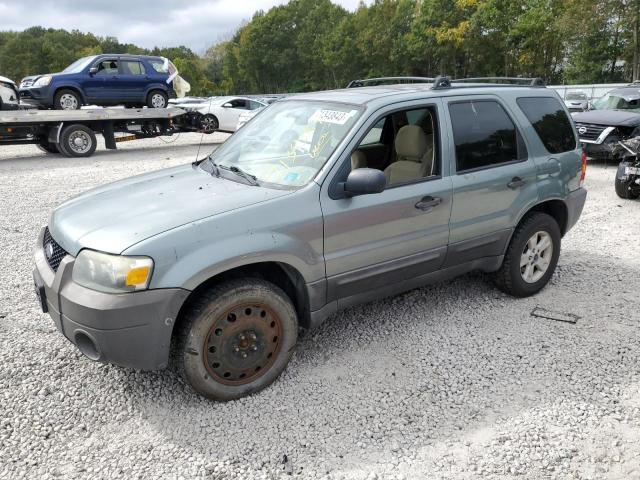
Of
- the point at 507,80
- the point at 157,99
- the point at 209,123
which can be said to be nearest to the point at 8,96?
the point at 157,99

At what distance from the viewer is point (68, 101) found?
15.3 m

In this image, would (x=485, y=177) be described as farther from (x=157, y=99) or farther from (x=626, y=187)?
(x=157, y=99)

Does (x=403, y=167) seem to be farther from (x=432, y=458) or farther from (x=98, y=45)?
(x=98, y=45)

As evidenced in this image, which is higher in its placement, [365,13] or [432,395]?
[365,13]

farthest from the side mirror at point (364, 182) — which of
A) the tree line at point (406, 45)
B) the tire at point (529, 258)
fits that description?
the tree line at point (406, 45)

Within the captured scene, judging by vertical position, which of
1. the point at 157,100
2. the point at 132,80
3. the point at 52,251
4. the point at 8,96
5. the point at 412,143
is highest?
the point at 132,80

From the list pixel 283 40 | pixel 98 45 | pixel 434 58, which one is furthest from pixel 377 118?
pixel 98 45

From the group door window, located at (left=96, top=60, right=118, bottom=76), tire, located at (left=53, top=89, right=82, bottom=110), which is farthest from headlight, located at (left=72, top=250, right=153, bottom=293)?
door window, located at (left=96, top=60, right=118, bottom=76)

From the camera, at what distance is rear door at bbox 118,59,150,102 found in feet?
52.6

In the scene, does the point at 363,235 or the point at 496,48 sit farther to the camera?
the point at 496,48

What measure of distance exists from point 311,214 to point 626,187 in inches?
280

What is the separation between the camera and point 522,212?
4309 millimetres

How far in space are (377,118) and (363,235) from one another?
0.81m

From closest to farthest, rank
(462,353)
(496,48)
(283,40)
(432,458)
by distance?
(432,458) → (462,353) → (496,48) → (283,40)
